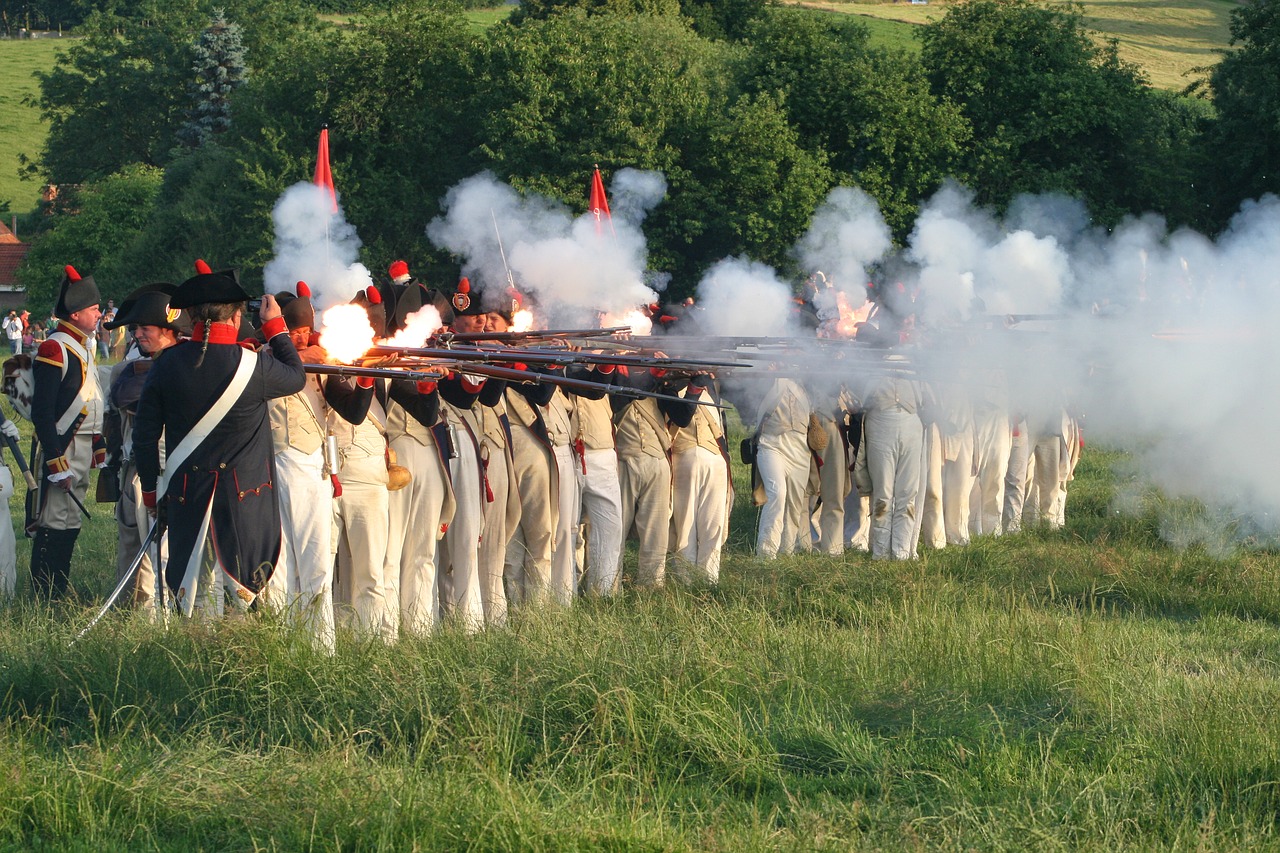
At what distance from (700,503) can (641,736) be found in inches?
197

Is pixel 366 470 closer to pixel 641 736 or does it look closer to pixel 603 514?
pixel 603 514

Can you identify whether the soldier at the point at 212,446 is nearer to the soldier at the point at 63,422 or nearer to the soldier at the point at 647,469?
the soldier at the point at 63,422

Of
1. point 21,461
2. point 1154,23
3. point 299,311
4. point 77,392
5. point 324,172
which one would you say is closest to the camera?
point 299,311

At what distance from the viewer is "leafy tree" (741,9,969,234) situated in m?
24.6

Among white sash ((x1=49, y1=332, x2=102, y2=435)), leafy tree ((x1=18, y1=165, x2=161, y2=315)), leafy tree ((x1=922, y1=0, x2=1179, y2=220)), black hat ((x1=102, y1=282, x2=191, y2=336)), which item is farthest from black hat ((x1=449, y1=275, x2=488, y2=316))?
leafy tree ((x1=18, y1=165, x2=161, y2=315))

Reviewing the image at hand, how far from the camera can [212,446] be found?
20.8 ft

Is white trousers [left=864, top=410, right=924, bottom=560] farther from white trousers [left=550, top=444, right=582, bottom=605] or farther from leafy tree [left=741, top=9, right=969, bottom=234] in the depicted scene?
leafy tree [left=741, top=9, right=969, bottom=234]

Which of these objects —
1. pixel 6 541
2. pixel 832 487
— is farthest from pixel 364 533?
pixel 832 487

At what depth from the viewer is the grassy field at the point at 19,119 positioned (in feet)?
275

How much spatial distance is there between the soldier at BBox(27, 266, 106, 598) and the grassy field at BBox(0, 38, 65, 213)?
81.2 meters

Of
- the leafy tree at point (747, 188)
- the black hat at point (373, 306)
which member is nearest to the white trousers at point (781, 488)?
the black hat at point (373, 306)

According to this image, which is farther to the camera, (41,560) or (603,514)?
(603,514)

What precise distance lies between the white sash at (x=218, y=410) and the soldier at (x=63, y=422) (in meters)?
2.21

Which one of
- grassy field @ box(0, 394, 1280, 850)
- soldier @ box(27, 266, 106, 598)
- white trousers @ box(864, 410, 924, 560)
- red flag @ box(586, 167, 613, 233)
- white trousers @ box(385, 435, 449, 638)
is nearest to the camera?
grassy field @ box(0, 394, 1280, 850)
